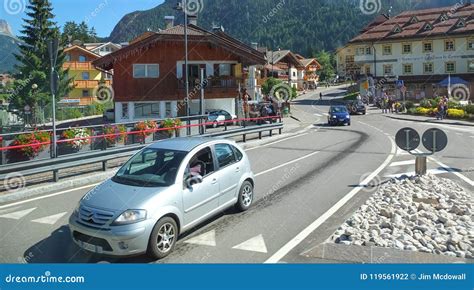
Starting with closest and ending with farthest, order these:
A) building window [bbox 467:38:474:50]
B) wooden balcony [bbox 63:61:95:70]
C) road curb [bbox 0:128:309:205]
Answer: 1. road curb [bbox 0:128:309:205]
2. building window [bbox 467:38:474:50]
3. wooden balcony [bbox 63:61:95:70]

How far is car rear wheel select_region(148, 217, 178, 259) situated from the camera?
6648 mm

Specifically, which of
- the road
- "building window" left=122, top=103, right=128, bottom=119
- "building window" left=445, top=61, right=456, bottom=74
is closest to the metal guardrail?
the road

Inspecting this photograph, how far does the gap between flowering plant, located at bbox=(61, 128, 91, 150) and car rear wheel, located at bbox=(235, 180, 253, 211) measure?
6632mm

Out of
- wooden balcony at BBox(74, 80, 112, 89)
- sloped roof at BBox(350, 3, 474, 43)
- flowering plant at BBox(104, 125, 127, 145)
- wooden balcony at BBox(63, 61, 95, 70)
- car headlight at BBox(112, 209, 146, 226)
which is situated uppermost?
sloped roof at BBox(350, 3, 474, 43)

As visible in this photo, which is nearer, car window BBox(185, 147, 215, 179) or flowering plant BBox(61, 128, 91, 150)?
car window BBox(185, 147, 215, 179)

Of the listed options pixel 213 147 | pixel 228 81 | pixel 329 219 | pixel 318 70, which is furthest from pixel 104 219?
pixel 318 70

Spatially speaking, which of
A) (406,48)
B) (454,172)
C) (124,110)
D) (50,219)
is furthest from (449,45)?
(50,219)

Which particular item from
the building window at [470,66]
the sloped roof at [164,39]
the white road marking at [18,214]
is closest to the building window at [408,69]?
the building window at [470,66]

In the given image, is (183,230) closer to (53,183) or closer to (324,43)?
(53,183)

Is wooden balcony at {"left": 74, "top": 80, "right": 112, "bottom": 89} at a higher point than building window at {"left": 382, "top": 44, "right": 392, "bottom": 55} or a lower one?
lower

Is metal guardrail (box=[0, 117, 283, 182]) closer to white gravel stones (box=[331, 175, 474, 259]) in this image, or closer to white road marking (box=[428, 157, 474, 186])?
white gravel stones (box=[331, 175, 474, 259])

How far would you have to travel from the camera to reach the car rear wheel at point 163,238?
665 centimetres

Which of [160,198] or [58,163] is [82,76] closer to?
[58,163]

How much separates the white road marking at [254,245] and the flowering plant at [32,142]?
777 centimetres
